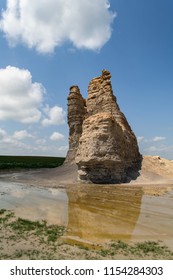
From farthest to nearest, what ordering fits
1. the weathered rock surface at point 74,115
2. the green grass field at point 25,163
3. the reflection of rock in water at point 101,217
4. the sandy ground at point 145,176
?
the green grass field at point 25,163 < the weathered rock surface at point 74,115 < the sandy ground at point 145,176 < the reflection of rock in water at point 101,217

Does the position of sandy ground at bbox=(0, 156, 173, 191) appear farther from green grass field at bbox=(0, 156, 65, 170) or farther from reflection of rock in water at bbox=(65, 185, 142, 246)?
green grass field at bbox=(0, 156, 65, 170)

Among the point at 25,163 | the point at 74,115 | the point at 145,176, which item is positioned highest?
the point at 74,115

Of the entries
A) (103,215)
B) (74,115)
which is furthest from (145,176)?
(103,215)

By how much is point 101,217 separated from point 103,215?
1.62ft

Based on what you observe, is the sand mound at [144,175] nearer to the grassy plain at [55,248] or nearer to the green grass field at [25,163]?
the green grass field at [25,163]

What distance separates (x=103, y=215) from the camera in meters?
14.1

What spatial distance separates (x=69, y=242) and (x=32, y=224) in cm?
274

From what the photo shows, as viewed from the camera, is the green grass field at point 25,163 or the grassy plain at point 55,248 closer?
the grassy plain at point 55,248

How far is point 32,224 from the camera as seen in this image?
11461 mm

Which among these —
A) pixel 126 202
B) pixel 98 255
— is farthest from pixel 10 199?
pixel 98 255

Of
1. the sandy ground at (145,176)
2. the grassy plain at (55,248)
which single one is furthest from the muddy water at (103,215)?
the sandy ground at (145,176)

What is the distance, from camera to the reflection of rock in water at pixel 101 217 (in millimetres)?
10469

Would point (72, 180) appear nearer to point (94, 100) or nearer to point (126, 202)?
point (94, 100)

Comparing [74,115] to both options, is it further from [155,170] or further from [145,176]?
[145,176]
